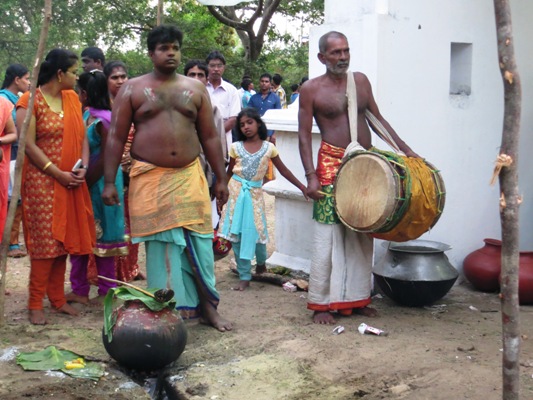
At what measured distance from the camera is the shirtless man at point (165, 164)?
5035 mm

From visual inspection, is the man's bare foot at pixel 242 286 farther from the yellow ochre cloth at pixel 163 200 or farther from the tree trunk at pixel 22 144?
the tree trunk at pixel 22 144

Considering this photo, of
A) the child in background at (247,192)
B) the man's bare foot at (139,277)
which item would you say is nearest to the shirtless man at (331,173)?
the child in background at (247,192)

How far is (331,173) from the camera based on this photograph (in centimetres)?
548

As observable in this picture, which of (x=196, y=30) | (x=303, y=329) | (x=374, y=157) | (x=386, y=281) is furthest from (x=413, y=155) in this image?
(x=196, y=30)

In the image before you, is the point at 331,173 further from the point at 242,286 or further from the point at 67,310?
the point at 67,310

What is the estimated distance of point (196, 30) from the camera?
21188 millimetres

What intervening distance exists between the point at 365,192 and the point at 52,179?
2229 millimetres

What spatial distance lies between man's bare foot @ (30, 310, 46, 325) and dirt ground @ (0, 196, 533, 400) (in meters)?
0.05

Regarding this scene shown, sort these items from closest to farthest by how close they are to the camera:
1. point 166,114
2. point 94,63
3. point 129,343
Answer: point 129,343 → point 166,114 → point 94,63

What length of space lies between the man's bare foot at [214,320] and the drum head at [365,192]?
3.63 ft

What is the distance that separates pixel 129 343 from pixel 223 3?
13.6ft

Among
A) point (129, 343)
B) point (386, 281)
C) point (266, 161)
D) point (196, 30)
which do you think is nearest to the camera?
point (129, 343)

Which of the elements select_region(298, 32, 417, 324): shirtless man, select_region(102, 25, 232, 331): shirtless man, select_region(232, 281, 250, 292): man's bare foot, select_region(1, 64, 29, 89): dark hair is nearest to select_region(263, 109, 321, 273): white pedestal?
select_region(232, 281, 250, 292): man's bare foot

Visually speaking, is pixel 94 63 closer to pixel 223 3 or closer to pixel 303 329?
pixel 223 3
